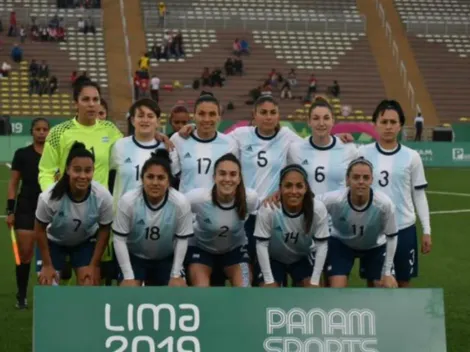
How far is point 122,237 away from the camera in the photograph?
966 centimetres

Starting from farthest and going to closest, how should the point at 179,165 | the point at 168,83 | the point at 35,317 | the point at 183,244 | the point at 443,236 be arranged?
the point at 168,83, the point at 443,236, the point at 179,165, the point at 183,244, the point at 35,317

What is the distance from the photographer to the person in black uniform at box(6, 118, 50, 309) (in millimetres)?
11984

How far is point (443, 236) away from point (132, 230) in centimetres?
1076

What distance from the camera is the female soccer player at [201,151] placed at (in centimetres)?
1042

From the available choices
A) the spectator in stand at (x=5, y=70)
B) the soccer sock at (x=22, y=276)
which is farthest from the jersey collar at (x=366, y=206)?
the spectator in stand at (x=5, y=70)

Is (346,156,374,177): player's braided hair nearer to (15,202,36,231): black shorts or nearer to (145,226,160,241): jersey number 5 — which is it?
(145,226,160,241): jersey number 5

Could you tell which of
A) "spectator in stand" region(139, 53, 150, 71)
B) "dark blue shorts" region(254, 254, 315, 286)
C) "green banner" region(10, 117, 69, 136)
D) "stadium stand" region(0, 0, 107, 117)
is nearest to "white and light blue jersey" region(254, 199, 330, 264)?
"dark blue shorts" region(254, 254, 315, 286)

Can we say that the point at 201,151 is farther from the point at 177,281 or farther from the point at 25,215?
the point at 25,215

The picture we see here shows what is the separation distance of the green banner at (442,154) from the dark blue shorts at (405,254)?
2542 cm

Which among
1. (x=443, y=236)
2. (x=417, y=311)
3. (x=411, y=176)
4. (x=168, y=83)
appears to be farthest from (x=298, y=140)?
(x=168, y=83)

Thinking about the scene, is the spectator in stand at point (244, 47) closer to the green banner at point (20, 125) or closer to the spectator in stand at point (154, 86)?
the spectator in stand at point (154, 86)

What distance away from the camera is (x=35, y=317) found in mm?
7863

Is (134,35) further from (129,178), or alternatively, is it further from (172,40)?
(129,178)

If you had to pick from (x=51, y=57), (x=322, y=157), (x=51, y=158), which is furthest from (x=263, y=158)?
(x=51, y=57)
